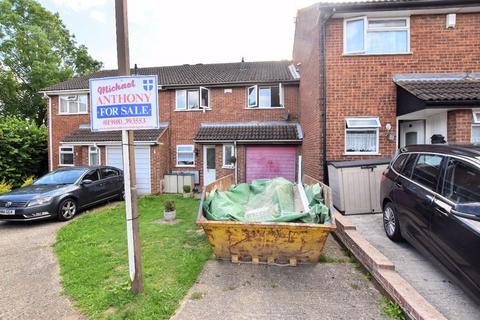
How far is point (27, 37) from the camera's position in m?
22.7

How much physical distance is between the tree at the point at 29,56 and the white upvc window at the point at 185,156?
19.3m

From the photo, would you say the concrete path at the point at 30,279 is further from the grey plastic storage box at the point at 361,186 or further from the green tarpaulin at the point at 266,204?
the grey plastic storage box at the point at 361,186

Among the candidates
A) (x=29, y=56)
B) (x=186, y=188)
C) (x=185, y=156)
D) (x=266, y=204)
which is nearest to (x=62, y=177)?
(x=186, y=188)

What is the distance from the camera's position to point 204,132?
41.2ft

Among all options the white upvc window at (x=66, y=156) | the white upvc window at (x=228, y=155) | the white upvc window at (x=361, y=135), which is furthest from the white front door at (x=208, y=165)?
the white upvc window at (x=66, y=156)

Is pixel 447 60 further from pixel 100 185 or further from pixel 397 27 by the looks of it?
pixel 100 185

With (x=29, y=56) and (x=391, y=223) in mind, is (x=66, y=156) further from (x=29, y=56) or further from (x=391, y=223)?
(x=29, y=56)

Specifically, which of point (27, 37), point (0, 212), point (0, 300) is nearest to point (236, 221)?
point (0, 300)

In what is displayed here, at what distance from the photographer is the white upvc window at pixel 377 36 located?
25.4 feet

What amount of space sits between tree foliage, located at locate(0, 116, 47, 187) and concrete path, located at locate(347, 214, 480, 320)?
14787 mm

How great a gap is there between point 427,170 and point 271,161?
8.19m

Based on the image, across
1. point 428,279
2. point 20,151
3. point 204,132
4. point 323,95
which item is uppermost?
point 323,95

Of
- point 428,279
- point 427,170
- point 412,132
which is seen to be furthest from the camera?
point 412,132

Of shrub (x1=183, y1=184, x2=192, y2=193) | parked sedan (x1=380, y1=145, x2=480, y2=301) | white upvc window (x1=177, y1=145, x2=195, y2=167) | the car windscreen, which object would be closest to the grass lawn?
the car windscreen
